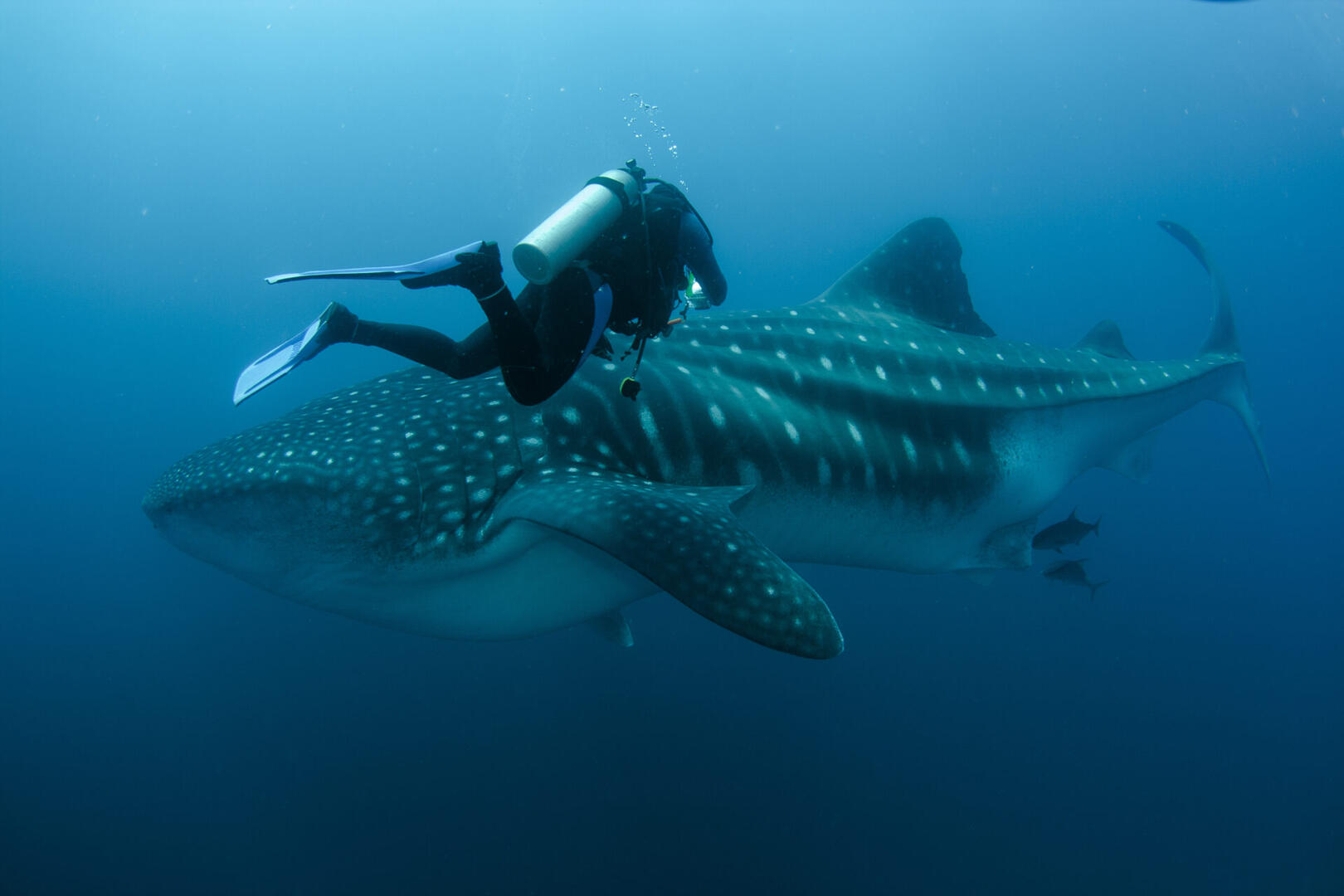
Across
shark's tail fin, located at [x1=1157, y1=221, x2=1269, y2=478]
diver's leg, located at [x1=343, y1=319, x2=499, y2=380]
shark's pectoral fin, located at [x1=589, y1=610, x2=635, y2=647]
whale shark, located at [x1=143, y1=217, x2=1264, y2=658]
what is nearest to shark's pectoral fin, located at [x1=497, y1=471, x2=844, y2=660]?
whale shark, located at [x1=143, y1=217, x2=1264, y2=658]

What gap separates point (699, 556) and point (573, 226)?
148cm

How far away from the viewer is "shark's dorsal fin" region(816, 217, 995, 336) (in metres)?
6.09

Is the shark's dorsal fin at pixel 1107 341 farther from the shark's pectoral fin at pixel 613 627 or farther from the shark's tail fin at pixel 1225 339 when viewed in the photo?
the shark's pectoral fin at pixel 613 627

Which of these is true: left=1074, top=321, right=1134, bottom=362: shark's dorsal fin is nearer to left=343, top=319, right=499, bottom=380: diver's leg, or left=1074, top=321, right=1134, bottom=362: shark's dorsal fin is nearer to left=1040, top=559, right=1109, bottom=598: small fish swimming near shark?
left=1040, top=559, right=1109, bottom=598: small fish swimming near shark

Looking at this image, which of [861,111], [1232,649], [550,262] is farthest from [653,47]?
[550,262]

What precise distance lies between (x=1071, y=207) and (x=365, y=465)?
91741mm

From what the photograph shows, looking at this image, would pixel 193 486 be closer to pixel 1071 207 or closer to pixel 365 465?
pixel 365 465

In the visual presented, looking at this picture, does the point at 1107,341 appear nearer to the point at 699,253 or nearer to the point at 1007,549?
the point at 1007,549

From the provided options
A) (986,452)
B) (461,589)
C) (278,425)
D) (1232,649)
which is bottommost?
(1232,649)

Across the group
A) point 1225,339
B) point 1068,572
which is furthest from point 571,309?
point 1225,339

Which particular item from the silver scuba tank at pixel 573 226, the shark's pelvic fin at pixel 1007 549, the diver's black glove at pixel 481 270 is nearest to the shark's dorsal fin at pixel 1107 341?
the shark's pelvic fin at pixel 1007 549

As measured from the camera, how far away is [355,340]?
3.37 meters


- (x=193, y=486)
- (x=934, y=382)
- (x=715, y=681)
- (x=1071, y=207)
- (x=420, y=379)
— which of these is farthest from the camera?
(x=1071, y=207)

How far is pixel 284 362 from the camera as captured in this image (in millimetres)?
3170
